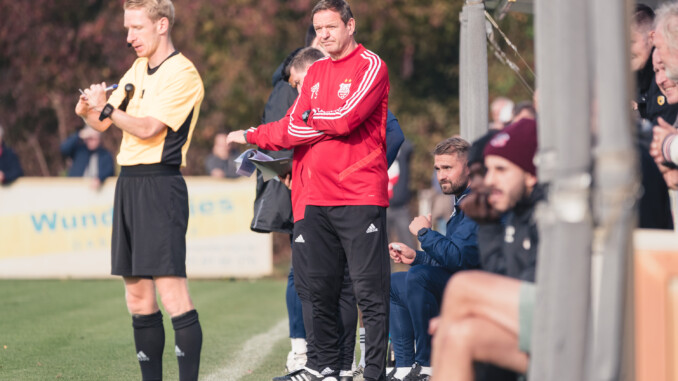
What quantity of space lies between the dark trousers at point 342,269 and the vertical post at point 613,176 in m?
2.44

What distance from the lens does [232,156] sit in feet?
48.4

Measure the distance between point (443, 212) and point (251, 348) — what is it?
8053mm

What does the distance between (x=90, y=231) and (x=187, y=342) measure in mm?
9251

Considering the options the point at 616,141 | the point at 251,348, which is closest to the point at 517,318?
the point at 616,141

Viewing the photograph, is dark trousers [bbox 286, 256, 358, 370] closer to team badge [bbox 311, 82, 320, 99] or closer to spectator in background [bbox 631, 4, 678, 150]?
team badge [bbox 311, 82, 320, 99]

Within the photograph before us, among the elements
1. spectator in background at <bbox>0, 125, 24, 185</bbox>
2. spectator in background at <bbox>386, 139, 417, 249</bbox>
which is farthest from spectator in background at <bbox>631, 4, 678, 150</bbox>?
spectator in background at <bbox>0, 125, 24, 185</bbox>

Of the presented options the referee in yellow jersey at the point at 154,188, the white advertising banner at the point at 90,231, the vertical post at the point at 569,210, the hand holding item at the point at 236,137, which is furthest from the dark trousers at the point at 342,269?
the white advertising banner at the point at 90,231

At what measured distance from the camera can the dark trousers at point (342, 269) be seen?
18.1 feet

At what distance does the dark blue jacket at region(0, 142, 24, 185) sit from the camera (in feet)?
46.1

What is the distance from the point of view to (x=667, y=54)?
4.68m

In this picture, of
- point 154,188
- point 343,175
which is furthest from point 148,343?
point 343,175

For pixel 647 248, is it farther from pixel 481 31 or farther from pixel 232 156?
pixel 232 156

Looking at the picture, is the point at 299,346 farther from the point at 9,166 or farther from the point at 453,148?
the point at 9,166

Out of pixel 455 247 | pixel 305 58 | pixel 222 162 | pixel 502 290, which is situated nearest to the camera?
pixel 502 290
